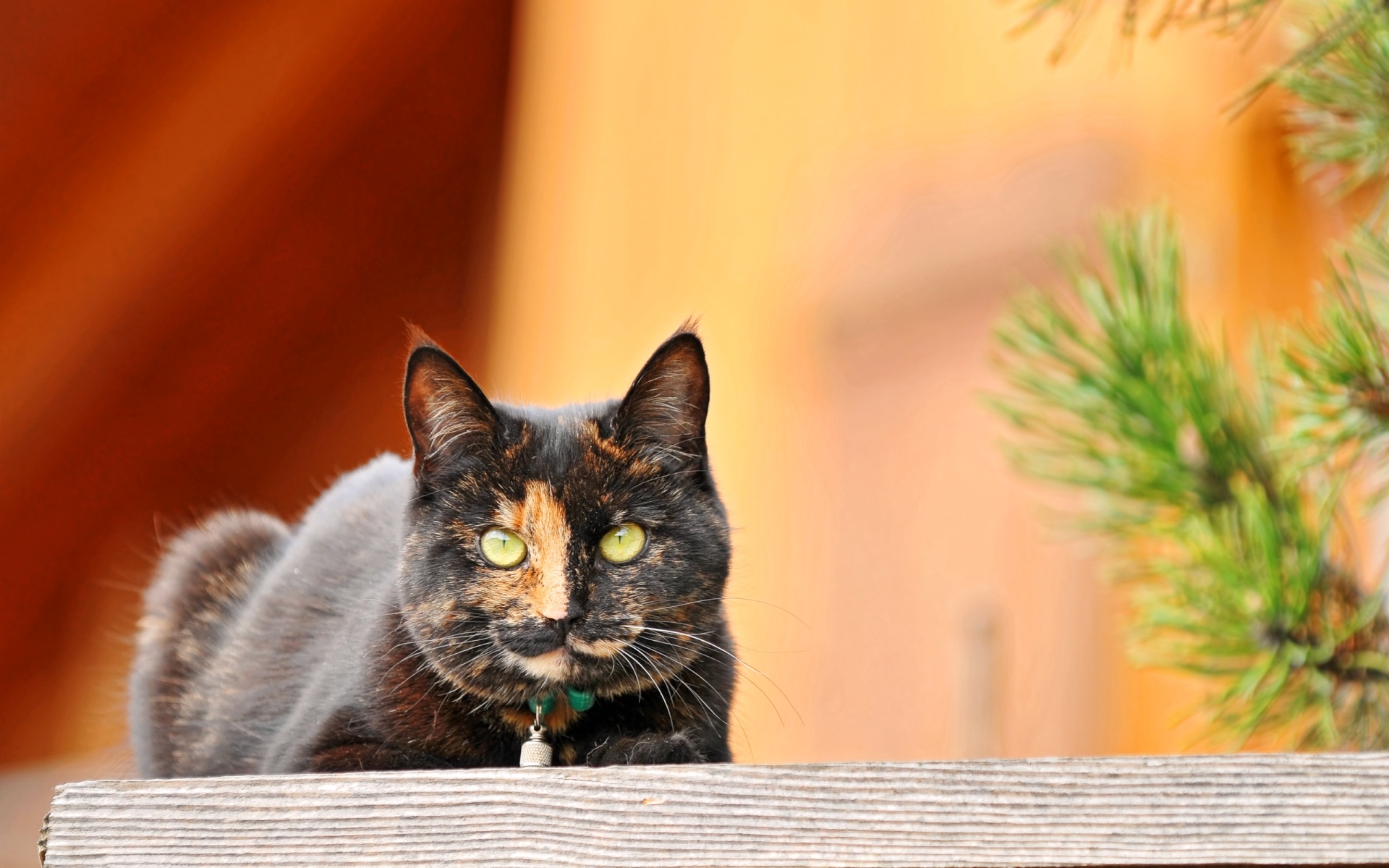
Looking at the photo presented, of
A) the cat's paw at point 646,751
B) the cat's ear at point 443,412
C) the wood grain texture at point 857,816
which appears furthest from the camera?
the cat's ear at point 443,412

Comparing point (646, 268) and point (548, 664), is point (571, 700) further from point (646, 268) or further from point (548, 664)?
point (646, 268)

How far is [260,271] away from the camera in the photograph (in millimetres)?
3295

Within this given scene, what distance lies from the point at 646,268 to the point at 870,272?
0.80 metres

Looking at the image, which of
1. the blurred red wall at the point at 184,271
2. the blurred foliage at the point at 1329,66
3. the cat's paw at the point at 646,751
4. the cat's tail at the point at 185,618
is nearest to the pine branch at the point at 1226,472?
the blurred foliage at the point at 1329,66

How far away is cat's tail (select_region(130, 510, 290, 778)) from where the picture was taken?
151 centimetres

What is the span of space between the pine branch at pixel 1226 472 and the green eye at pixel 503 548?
2.05 feet

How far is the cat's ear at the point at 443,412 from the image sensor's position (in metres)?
1.16

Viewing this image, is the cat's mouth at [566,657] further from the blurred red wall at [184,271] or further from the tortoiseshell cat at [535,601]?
the blurred red wall at [184,271]

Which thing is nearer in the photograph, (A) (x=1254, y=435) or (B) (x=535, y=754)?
(B) (x=535, y=754)

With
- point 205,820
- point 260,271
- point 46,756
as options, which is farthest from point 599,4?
point 205,820

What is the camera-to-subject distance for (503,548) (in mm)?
1122

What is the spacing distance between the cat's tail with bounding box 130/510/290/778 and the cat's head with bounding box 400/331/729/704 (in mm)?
476

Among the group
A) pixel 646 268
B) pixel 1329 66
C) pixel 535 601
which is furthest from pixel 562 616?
pixel 646 268

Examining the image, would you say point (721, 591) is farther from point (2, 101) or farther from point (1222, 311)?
point (1222, 311)
